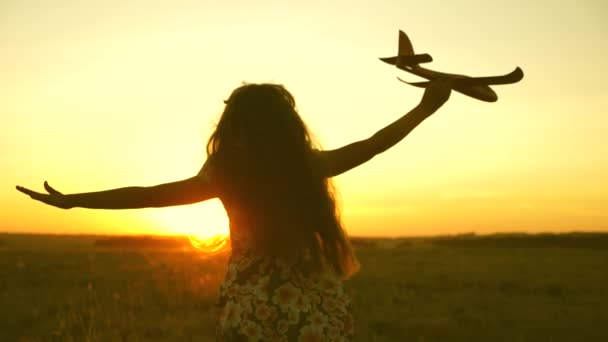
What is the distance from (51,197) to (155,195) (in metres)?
0.48

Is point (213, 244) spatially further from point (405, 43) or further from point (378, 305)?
point (378, 305)

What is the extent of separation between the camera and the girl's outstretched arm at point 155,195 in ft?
7.41

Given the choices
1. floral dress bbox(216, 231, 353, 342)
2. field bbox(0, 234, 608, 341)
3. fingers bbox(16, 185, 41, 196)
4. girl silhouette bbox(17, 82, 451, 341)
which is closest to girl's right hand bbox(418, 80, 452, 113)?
girl silhouette bbox(17, 82, 451, 341)

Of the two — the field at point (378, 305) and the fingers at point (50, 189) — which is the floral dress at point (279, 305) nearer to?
the fingers at point (50, 189)

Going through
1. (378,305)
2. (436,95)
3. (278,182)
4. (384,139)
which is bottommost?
(378,305)

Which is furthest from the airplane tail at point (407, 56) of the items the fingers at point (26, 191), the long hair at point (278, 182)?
the fingers at point (26, 191)

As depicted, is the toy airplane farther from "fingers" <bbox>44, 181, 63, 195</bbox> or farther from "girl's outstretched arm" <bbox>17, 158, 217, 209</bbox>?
"fingers" <bbox>44, 181, 63, 195</bbox>

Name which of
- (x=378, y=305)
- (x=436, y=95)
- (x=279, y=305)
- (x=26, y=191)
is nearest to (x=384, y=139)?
(x=436, y=95)

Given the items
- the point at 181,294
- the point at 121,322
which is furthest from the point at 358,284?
the point at 121,322

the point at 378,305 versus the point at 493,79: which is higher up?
the point at 493,79

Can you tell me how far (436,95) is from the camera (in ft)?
8.43

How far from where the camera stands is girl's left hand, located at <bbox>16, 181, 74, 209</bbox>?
2.36 metres

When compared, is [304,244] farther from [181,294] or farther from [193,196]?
[181,294]

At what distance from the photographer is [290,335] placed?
82.4 inches
